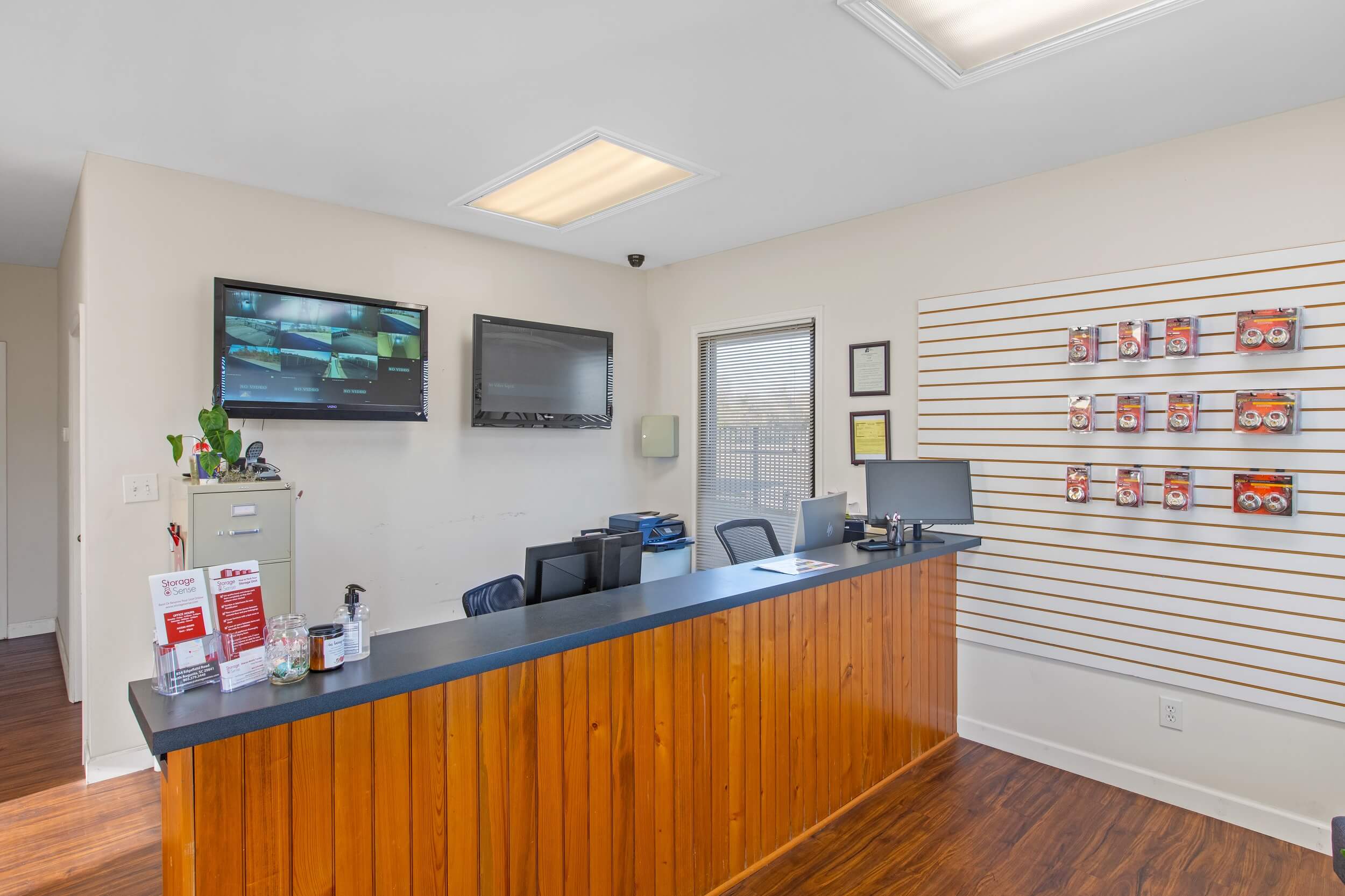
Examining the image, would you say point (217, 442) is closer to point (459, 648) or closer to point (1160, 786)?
point (459, 648)

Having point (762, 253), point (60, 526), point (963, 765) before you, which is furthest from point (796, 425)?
point (60, 526)

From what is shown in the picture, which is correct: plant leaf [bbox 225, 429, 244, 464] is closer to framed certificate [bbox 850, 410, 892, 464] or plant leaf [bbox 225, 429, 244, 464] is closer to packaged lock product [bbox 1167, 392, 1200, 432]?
framed certificate [bbox 850, 410, 892, 464]

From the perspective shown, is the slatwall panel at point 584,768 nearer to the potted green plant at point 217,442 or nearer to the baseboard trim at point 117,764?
the potted green plant at point 217,442

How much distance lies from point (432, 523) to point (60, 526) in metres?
2.85

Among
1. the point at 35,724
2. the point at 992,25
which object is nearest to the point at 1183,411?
the point at 992,25

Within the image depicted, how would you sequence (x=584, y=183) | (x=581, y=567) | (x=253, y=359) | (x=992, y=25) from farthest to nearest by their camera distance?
(x=584, y=183) < (x=253, y=359) < (x=581, y=567) < (x=992, y=25)

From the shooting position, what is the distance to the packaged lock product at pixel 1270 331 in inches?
102

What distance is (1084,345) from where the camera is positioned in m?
3.10

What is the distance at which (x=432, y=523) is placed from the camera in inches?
165

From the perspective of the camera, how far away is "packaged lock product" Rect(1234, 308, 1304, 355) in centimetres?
259

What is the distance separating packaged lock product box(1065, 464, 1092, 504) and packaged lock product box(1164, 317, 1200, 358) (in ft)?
1.94

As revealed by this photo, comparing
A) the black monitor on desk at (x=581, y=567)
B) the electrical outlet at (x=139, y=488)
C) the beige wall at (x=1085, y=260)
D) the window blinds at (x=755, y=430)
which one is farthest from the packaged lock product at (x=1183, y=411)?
the electrical outlet at (x=139, y=488)

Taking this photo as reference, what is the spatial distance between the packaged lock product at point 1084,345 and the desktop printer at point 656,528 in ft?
8.98

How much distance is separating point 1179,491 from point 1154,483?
0.11 meters
